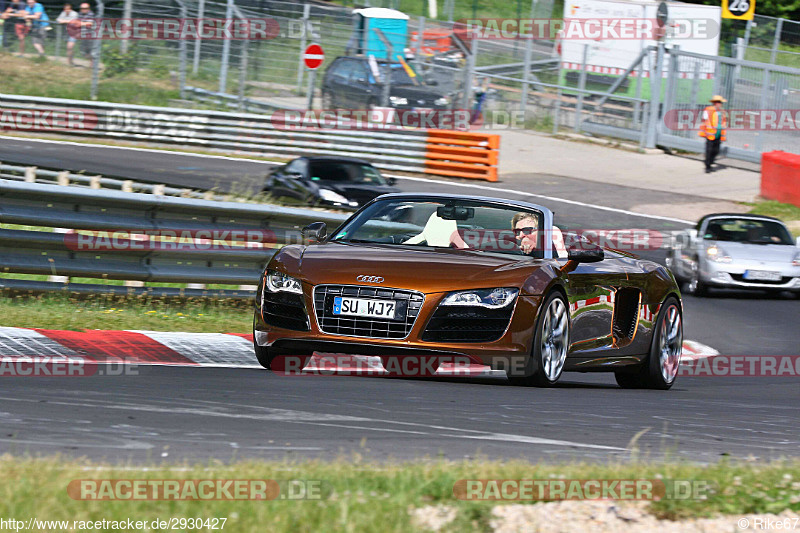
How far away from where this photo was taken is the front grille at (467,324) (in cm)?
740

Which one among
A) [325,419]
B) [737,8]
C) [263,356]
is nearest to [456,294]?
[263,356]

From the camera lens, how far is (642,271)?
371 inches

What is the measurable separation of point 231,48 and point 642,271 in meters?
23.2

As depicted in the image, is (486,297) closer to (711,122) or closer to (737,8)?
(711,122)

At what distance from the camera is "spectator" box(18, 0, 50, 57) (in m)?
30.2

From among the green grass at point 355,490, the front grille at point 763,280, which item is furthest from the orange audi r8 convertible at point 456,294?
the front grille at point 763,280

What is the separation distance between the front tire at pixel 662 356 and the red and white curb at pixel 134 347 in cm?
202

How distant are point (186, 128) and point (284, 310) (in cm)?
2317

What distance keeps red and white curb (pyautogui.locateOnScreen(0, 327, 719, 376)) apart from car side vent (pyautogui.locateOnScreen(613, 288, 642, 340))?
181 cm

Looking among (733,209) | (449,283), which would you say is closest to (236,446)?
(449,283)

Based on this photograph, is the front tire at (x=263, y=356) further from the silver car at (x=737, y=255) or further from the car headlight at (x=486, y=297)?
the silver car at (x=737, y=255)

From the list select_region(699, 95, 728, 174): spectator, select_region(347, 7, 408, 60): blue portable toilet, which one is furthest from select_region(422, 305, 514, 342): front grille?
select_region(347, 7, 408, 60): blue portable toilet

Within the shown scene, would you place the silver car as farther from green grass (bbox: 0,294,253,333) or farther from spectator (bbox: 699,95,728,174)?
spectator (bbox: 699,95,728,174)

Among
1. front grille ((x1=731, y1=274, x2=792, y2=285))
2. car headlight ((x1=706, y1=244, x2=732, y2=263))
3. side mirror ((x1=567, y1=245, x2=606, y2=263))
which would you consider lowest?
front grille ((x1=731, y1=274, x2=792, y2=285))
